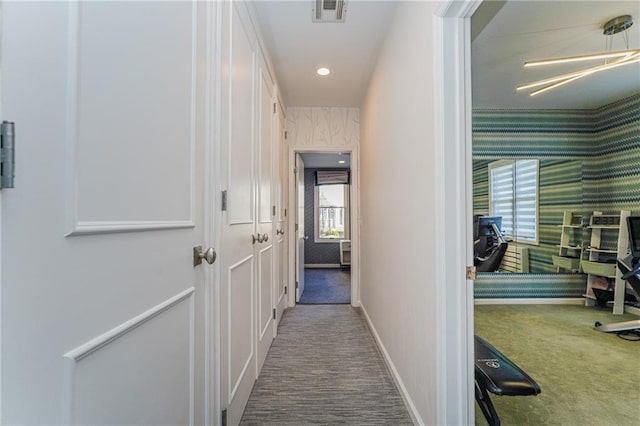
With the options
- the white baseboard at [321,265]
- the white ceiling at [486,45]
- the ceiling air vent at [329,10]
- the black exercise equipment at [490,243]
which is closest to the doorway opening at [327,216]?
the white baseboard at [321,265]

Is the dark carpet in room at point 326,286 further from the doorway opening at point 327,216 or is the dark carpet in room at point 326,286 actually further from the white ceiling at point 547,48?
the white ceiling at point 547,48

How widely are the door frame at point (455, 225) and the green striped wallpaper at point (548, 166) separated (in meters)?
3.02

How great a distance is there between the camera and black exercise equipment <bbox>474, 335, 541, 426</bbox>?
138 cm

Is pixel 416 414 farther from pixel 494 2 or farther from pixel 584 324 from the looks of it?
pixel 584 324

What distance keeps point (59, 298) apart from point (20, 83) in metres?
0.35

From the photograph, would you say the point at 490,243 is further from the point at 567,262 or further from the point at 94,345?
the point at 94,345

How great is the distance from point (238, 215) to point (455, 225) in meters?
1.06

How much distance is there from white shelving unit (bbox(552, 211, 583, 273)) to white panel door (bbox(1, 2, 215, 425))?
460 cm

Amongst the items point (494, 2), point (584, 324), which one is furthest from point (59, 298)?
point (584, 324)

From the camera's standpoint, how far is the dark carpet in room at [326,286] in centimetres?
412

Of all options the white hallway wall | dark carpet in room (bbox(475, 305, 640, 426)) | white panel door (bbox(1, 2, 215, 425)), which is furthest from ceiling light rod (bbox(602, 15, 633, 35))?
white panel door (bbox(1, 2, 215, 425))

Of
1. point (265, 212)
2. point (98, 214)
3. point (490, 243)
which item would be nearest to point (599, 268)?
point (490, 243)

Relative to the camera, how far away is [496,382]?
1.41 m

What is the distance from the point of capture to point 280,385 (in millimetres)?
1978
